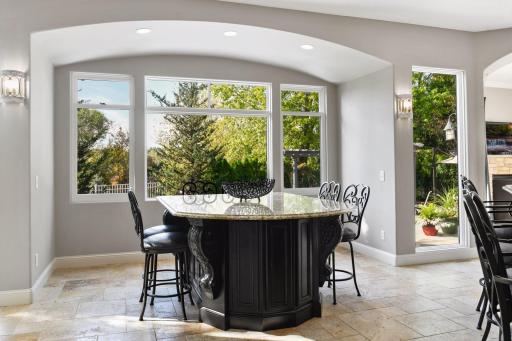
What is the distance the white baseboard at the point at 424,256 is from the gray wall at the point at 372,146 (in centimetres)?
9

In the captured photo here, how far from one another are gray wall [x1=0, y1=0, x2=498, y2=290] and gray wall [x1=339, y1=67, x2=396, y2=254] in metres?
0.12

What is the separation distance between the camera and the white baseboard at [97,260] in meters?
4.98

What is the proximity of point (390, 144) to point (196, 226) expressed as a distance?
3.10 meters

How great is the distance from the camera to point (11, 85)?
3578 mm

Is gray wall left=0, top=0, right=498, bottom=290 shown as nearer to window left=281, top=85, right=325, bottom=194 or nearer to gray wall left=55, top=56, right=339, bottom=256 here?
gray wall left=55, top=56, right=339, bottom=256

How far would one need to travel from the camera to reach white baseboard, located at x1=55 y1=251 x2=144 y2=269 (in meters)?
4.98

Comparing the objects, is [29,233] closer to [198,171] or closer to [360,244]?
[198,171]

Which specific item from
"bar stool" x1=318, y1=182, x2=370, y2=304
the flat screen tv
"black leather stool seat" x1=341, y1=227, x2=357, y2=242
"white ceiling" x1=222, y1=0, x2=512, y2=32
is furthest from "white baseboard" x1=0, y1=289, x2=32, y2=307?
the flat screen tv

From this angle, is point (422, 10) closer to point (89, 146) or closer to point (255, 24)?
point (255, 24)

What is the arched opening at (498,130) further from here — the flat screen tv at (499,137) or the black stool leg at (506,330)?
the black stool leg at (506,330)

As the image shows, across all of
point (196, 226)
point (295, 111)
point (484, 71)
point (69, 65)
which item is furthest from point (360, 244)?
point (69, 65)

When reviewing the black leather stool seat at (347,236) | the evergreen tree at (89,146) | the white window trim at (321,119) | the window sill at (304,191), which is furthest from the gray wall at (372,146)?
the evergreen tree at (89,146)

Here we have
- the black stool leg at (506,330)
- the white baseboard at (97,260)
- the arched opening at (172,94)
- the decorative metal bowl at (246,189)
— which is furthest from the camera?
the white baseboard at (97,260)

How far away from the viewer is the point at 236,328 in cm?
296
